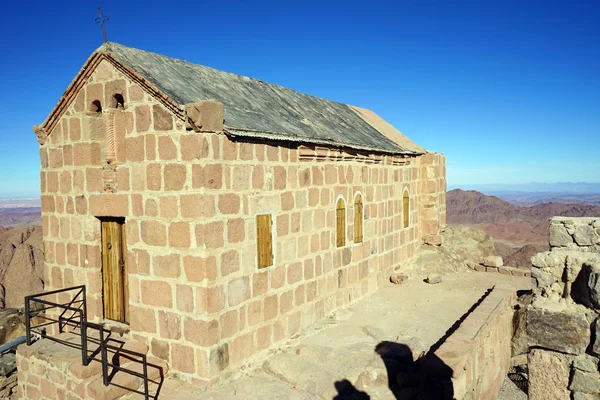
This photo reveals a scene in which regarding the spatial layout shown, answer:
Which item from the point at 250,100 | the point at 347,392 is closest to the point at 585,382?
the point at 347,392

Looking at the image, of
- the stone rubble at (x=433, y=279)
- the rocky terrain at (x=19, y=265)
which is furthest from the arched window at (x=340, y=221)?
the rocky terrain at (x=19, y=265)

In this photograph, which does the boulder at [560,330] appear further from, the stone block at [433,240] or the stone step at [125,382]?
the stone block at [433,240]

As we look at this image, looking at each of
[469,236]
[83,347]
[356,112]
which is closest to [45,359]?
[83,347]

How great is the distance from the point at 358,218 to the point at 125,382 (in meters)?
6.56

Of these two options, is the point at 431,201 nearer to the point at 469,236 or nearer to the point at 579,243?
the point at 469,236

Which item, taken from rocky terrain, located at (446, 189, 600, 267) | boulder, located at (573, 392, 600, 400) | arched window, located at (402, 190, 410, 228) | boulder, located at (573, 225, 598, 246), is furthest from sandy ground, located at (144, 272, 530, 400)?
rocky terrain, located at (446, 189, 600, 267)

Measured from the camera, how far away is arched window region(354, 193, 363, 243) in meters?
11.1

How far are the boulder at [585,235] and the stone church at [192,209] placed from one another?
4781 millimetres

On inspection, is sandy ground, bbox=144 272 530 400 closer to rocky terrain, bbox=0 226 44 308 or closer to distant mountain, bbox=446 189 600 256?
rocky terrain, bbox=0 226 44 308

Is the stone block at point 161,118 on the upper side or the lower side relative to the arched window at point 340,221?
upper

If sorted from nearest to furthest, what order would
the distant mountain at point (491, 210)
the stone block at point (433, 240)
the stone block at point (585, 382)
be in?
the stone block at point (585, 382)
the stone block at point (433, 240)
the distant mountain at point (491, 210)

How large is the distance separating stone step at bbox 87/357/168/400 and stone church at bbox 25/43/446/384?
0.16m

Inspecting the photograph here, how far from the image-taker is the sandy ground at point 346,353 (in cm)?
696

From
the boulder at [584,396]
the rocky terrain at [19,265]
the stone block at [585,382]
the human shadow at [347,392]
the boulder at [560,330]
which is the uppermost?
the boulder at [560,330]
